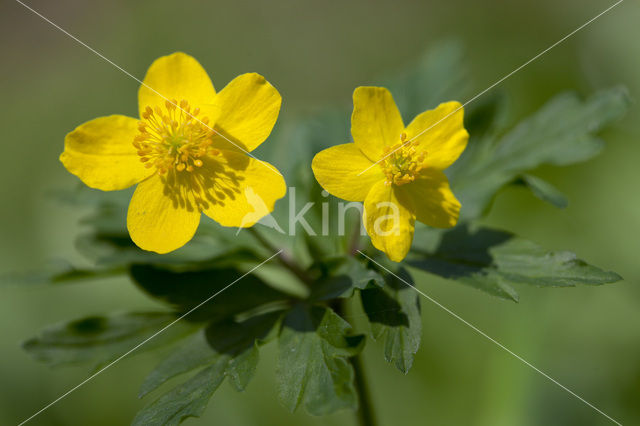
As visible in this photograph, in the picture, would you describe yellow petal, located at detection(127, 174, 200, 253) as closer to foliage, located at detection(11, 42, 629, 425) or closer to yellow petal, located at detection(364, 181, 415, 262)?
foliage, located at detection(11, 42, 629, 425)

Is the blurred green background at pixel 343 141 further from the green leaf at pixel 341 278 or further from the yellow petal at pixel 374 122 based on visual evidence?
the yellow petal at pixel 374 122

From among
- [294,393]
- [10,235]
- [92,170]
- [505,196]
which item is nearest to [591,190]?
[505,196]

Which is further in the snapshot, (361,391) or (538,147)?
(538,147)

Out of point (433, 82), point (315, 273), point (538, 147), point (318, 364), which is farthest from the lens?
point (433, 82)

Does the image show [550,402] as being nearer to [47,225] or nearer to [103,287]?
[103,287]

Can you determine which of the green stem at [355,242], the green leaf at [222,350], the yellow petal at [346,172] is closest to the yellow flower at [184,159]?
the yellow petal at [346,172]

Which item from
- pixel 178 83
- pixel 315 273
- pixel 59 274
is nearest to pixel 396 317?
pixel 315 273

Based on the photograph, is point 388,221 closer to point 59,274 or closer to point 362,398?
point 362,398

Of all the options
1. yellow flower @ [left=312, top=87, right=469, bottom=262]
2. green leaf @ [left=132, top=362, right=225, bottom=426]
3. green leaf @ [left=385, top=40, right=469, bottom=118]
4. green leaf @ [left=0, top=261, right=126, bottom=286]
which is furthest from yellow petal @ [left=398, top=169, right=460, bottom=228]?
green leaf @ [left=0, top=261, right=126, bottom=286]
